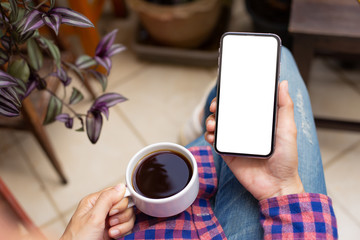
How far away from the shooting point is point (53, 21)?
2.19 ft

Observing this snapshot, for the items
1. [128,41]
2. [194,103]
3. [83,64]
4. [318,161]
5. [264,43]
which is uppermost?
[264,43]

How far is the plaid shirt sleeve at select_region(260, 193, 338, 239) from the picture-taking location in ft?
2.18

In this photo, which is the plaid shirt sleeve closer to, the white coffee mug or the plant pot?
the white coffee mug

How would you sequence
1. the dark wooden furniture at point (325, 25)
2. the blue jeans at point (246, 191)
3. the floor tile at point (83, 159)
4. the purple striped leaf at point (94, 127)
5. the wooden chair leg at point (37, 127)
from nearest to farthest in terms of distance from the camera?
the blue jeans at point (246, 191), the purple striped leaf at point (94, 127), the dark wooden furniture at point (325, 25), the wooden chair leg at point (37, 127), the floor tile at point (83, 159)

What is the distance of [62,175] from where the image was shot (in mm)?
1455

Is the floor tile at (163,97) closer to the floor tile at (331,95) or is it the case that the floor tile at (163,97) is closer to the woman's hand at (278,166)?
the floor tile at (331,95)

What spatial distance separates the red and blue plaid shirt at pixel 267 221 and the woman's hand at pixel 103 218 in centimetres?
4

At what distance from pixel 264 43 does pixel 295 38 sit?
0.35 metres

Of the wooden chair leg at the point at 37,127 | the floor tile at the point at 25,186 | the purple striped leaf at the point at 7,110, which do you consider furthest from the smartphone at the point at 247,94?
the floor tile at the point at 25,186

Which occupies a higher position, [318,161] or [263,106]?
[263,106]

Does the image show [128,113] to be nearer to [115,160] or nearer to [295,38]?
[115,160]

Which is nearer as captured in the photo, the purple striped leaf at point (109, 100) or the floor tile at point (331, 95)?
the purple striped leaf at point (109, 100)

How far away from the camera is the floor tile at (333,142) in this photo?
1485 mm

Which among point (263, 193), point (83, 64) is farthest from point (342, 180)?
point (83, 64)
